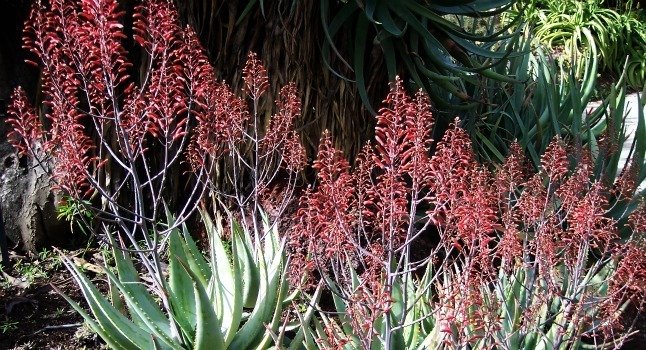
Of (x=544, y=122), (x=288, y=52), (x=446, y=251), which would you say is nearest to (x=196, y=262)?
(x=446, y=251)

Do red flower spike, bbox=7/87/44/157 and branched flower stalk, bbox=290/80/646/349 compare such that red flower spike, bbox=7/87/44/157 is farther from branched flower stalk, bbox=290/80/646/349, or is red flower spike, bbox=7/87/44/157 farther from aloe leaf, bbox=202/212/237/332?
branched flower stalk, bbox=290/80/646/349

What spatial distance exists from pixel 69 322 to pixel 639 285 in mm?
2200

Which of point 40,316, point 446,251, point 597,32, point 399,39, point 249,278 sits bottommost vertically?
point 40,316

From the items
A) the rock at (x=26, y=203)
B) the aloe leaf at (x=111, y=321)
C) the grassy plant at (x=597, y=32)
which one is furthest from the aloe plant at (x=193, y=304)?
the grassy plant at (x=597, y=32)

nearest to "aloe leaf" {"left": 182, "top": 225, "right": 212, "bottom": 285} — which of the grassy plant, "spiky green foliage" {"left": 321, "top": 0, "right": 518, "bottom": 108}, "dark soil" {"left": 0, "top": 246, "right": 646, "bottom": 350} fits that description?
"dark soil" {"left": 0, "top": 246, "right": 646, "bottom": 350}

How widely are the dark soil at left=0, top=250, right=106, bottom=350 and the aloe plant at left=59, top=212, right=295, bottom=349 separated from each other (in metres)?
0.43

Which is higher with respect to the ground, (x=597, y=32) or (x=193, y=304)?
(x=597, y=32)

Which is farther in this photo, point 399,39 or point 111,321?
point 399,39

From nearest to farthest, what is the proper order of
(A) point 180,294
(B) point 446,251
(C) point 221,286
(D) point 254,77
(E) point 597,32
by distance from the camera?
1. (B) point 446,251
2. (C) point 221,286
3. (A) point 180,294
4. (D) point 254,77
5. (E) point 597,32

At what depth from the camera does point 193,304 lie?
2689mm

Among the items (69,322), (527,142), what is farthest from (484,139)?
(69,322)

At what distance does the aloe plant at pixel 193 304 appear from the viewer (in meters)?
2.41

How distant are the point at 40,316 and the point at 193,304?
0.90 m

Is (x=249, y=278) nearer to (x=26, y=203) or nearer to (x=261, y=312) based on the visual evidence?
(x=261, y=312)
